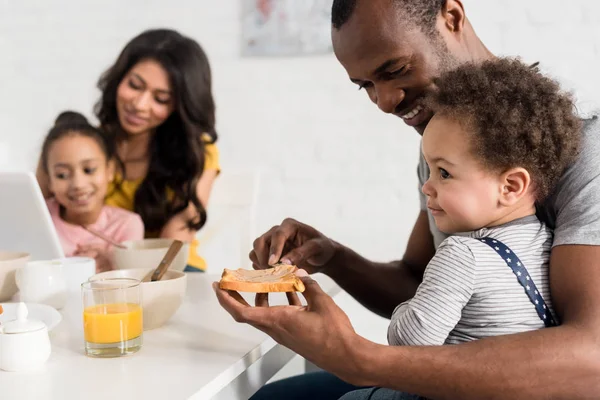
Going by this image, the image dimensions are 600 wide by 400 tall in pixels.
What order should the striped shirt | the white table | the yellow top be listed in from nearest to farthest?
the white table
the striped shirt
the yellow top

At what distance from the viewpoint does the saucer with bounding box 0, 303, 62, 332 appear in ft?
3.33

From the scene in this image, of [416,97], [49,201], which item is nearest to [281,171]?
[49,201]

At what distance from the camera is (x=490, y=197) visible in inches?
39.6

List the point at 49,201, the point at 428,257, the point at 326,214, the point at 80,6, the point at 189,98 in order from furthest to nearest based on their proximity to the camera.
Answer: the point at 80,6 → the point at 326,214 → the point at 189,98 → the point at 49,201 → the point at 428,257

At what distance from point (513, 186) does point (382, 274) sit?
1.71ft

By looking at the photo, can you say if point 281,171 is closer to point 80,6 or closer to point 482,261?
point 80,6

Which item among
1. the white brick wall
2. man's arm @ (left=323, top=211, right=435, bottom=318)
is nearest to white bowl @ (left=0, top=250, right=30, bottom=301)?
man's arm @ (left=323, top=211, right=435, bottom=318)

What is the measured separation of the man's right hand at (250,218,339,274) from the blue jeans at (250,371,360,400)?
0.23 meters

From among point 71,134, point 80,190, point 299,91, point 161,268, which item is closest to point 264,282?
point 161,268

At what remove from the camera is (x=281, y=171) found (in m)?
2.95

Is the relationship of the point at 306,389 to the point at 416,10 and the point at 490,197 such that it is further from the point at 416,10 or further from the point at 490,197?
the point at 416,10

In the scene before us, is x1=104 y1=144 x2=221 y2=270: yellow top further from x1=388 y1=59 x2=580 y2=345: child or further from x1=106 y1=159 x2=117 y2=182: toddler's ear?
x1=388 y1=59 x2=580 y2=345: child

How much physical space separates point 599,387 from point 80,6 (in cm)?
288

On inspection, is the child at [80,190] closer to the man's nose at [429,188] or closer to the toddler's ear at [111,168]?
the toddler's ear at [111,168]
